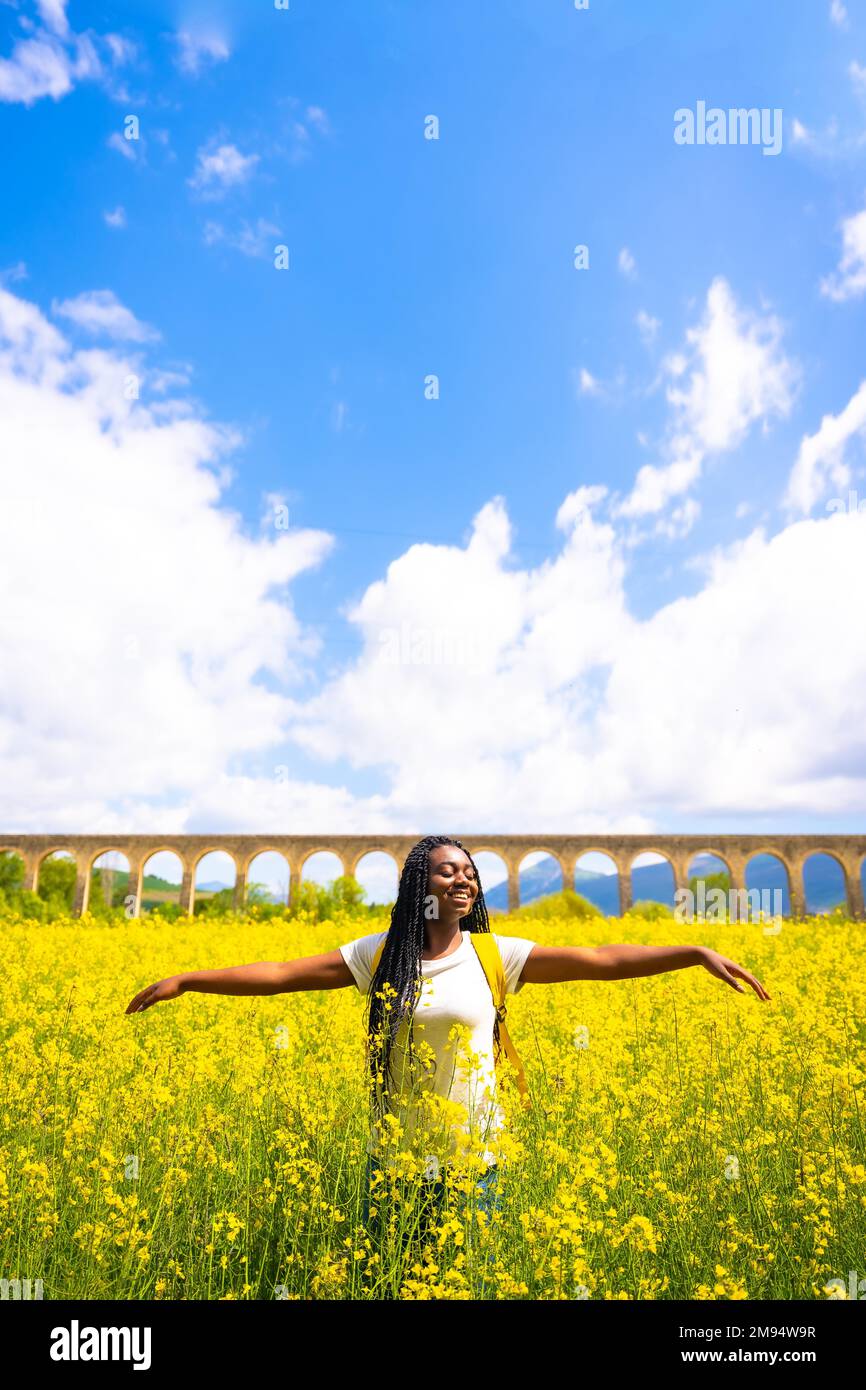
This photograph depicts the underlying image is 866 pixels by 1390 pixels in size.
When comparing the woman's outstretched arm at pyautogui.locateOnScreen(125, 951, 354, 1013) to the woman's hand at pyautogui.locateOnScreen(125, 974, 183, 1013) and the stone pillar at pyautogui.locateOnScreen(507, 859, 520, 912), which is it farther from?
the stone pillar at pyautogui.locateOnScreen(507, 859, 520, 912)

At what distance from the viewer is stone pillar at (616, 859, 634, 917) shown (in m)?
31.8

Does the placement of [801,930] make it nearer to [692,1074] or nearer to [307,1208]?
[692,1074]

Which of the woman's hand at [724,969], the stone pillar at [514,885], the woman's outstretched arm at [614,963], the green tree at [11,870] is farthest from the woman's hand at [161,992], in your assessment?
the green tree at [11,870]

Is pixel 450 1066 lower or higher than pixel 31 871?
lower

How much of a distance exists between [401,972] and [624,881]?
31.2 meters

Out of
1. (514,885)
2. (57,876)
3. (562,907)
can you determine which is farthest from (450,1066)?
(57,876)

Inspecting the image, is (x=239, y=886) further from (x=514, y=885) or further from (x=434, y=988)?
(x=434, y=988)

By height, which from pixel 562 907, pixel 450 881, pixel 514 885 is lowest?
pixel 450 881

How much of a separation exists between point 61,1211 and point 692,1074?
239cm

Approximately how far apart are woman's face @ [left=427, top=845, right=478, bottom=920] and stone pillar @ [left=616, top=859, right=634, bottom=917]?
30471 mm

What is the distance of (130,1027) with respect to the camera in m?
4.36

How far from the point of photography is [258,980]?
2.51m

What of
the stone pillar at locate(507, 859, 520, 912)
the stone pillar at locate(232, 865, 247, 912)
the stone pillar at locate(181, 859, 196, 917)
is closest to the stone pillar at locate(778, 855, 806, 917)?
the stone pillar at locate(507, 859, 520, 912)
